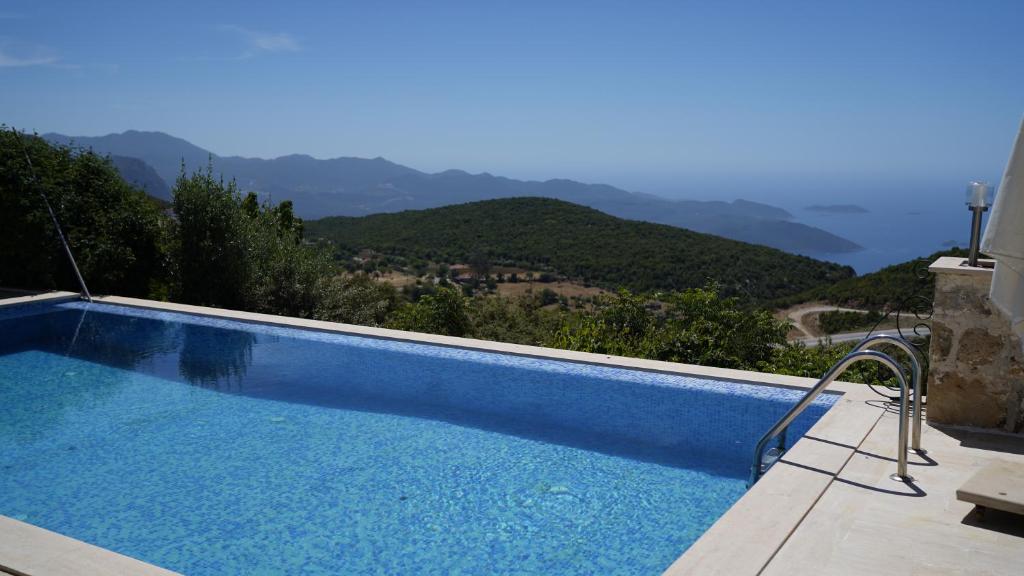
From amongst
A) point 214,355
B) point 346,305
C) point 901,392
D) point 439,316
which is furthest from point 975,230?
point 346,305

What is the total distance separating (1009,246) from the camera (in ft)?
6.50

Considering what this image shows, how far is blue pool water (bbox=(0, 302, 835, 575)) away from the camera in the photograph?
11.3 ft

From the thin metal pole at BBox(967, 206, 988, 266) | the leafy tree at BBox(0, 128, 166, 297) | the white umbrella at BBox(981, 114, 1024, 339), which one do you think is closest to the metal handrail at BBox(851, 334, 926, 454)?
the white umbrella at BBox(981, 114, 1024, 339)

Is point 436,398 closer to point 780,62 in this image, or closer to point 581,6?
point 581,6

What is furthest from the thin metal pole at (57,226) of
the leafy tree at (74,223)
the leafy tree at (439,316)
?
the leafy tree at (439,316)

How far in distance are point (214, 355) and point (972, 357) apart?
5965 mm

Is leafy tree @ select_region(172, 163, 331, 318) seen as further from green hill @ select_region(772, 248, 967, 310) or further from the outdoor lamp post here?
green hill @ select_region(772, 248, 967, 310)

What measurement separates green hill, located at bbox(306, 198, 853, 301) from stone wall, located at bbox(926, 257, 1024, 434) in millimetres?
→ 19125

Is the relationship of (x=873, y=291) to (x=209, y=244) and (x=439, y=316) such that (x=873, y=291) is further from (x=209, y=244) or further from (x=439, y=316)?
(x=209, y=244)

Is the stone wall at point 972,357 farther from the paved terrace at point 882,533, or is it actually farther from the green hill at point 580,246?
the green hill at point 580,246

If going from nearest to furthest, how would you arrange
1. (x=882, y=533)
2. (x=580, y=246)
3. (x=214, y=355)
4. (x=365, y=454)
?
1. (x=882, y=533)
2. (x=365, y=454)
3. (x=214, y=355)
4. (x=580, y=246)

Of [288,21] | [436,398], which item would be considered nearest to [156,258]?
[436,398]

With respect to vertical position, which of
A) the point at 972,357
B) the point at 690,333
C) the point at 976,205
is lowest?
the point at 690,333

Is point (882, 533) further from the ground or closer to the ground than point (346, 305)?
further from the ground
